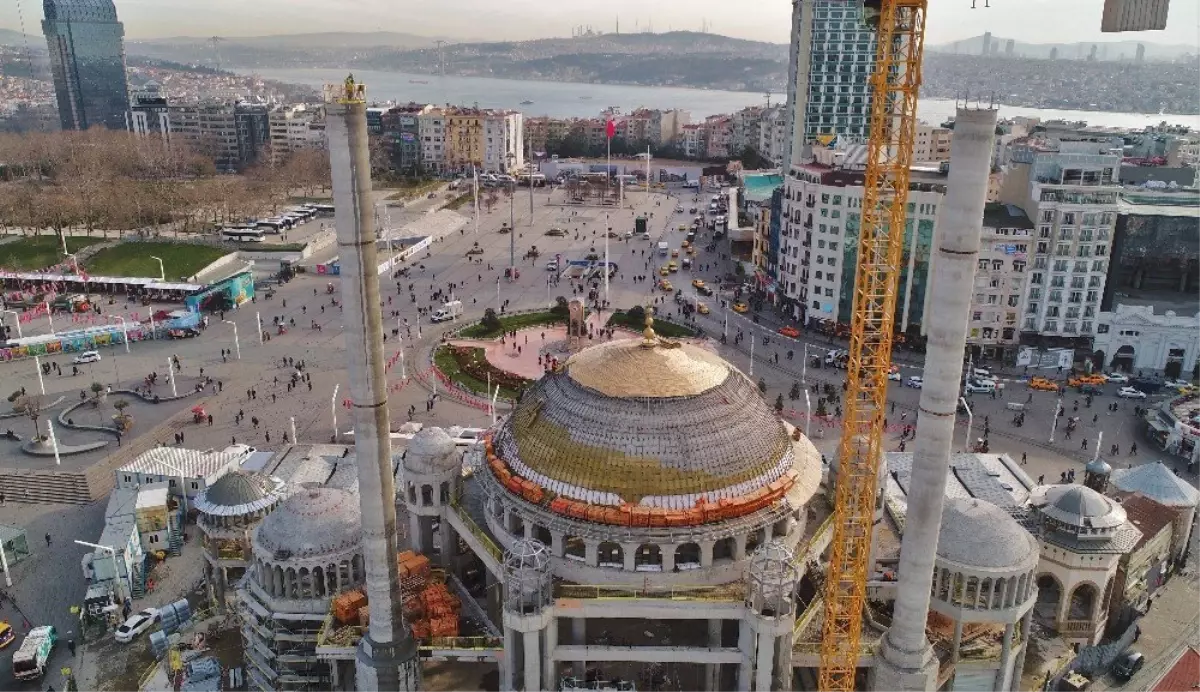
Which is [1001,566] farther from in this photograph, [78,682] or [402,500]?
[78,682]

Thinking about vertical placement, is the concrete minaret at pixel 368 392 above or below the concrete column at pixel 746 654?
above

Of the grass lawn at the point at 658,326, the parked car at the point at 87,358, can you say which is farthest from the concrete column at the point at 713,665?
the parked car at the point at 87,358

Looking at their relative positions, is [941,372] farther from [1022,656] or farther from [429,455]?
[429,455]

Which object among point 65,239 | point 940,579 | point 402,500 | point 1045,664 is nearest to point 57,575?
point 402,500

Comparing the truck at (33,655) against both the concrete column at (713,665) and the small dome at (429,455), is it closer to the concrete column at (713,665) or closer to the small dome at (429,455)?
the small dome at (429,455)

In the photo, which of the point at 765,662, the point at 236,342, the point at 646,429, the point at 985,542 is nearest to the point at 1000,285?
the point at 985,542

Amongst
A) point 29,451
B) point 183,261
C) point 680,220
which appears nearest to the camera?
point 29,451
